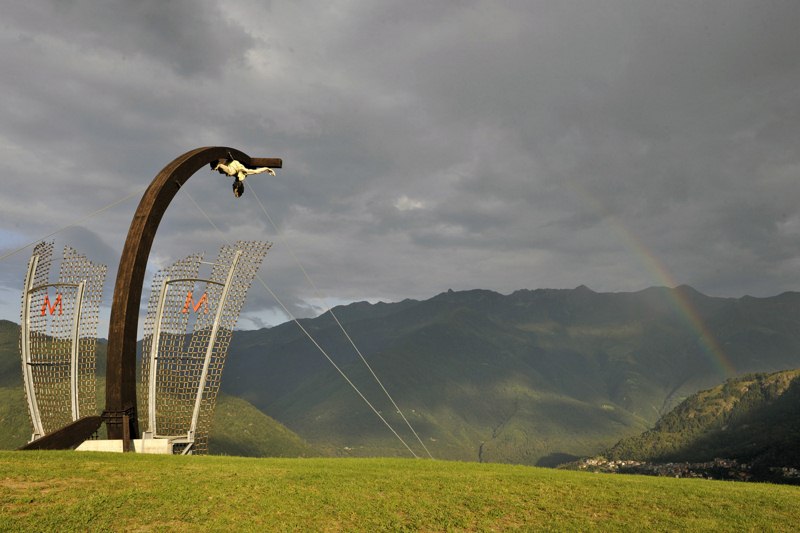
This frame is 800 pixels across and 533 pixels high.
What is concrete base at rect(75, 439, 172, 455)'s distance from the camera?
2155cm

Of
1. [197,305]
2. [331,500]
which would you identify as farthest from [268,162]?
[331,500]

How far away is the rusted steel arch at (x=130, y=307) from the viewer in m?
21.5

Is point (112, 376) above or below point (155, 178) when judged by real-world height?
below

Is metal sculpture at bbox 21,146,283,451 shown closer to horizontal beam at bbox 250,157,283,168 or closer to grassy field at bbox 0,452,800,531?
grassy field at bbox 0,452,800,531

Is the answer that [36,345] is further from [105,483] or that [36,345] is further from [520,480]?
[520,480]

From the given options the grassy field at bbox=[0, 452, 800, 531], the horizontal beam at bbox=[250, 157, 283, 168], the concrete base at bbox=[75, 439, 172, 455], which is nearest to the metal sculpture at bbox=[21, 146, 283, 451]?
the concrete base at bbox=[75, 439, 172, 455]

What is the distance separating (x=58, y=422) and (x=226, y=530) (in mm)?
16808

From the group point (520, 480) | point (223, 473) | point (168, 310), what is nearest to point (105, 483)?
point (223, 473)

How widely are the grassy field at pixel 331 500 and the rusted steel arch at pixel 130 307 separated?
7.02 feet

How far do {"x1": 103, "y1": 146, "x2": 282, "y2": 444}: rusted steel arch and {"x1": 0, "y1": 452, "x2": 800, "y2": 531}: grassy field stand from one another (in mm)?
2139

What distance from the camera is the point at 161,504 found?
14781 mm

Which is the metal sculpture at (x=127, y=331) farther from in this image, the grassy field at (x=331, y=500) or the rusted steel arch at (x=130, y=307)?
the grassy field at (x=331, y=500)

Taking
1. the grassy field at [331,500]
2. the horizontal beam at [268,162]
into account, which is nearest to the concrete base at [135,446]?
the grassy field at [331,500]

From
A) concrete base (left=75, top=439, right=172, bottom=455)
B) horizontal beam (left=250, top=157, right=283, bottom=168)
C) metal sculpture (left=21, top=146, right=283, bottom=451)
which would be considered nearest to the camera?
metal sculpture (left=21, top=146, right=283, bottom=451)
